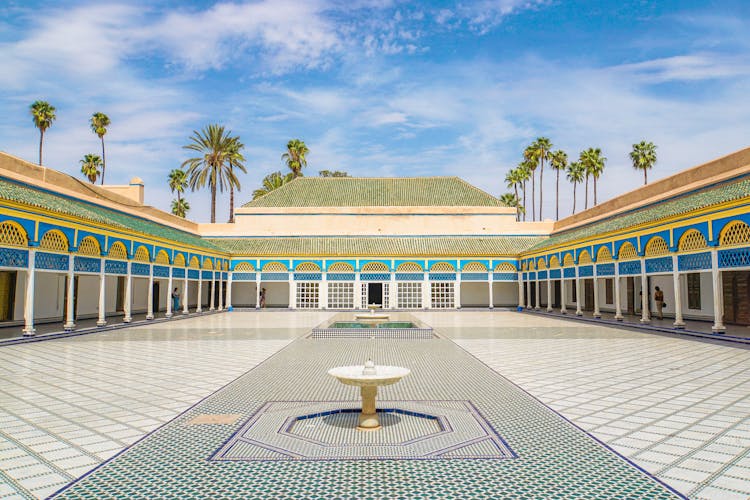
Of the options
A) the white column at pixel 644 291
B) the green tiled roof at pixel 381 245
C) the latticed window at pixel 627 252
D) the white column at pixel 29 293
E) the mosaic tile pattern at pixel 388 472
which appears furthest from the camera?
the green tiled roof at pixel 381 245

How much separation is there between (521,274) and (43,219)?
88.3ft

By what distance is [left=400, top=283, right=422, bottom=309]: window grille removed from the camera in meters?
33.1

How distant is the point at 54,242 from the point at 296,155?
39610 mm

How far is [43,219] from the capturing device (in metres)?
15.1

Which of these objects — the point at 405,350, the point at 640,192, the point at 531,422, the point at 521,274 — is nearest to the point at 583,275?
the point at 640,192

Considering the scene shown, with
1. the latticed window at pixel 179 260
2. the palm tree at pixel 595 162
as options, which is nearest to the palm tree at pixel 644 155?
the palm tree at pixel 595 162

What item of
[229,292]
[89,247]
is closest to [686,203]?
[89,247]

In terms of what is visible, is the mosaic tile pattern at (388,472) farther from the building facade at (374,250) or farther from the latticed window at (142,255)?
the latticed window at (142,255)

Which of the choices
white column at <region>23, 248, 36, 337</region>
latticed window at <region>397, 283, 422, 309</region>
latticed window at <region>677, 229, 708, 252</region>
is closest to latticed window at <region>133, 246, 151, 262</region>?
white column at <region>23, 248, 36, 337</region>

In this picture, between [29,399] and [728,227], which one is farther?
[728,227]

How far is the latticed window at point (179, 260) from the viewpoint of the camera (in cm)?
2513

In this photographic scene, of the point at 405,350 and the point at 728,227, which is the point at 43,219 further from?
the point at 728,227

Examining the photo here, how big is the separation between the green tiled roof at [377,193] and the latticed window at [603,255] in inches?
621

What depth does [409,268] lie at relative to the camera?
3303 cm
